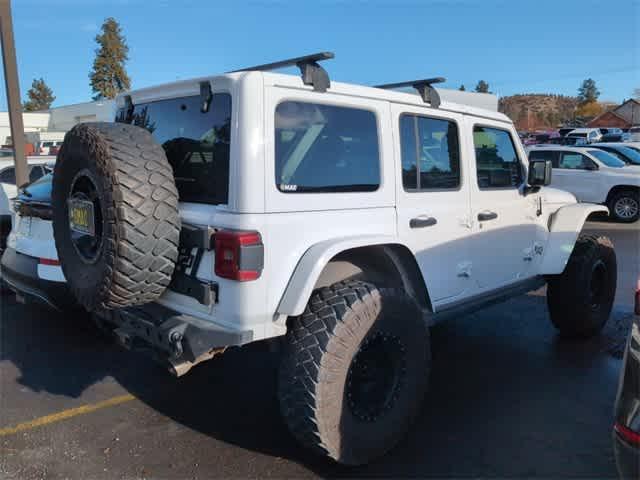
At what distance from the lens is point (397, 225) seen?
124 inches

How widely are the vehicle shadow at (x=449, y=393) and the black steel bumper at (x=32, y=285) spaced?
20.2 inches

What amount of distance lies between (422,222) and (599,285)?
2.66 metres

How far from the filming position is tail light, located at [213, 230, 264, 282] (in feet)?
8.05

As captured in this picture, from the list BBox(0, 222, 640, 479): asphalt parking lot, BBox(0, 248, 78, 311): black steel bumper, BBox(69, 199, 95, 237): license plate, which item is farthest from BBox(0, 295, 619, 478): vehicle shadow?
BBox(69, 199, 95, 237): license plate

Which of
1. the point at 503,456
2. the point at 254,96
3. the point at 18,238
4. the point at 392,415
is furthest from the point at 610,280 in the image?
the point at 18,238

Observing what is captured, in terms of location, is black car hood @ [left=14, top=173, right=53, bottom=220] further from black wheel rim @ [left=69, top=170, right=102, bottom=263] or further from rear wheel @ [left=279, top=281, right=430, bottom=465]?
rear wheel @ [left=279, top=281, right=430, bottom=465]

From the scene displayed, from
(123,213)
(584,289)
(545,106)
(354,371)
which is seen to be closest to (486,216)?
(584,289)

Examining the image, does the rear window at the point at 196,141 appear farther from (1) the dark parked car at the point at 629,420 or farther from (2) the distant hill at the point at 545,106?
(2) the distant hill at the point at 545,106

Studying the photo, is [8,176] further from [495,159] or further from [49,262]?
[495,159]

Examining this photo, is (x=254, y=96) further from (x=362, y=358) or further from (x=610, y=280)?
(x=610, y=280)

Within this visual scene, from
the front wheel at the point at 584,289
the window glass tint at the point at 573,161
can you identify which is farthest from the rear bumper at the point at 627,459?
the window glass tint at the point at 573,161

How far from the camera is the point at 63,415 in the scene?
→ 138 inches

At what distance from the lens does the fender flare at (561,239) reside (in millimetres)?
4492

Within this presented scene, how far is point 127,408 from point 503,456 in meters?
2.41
